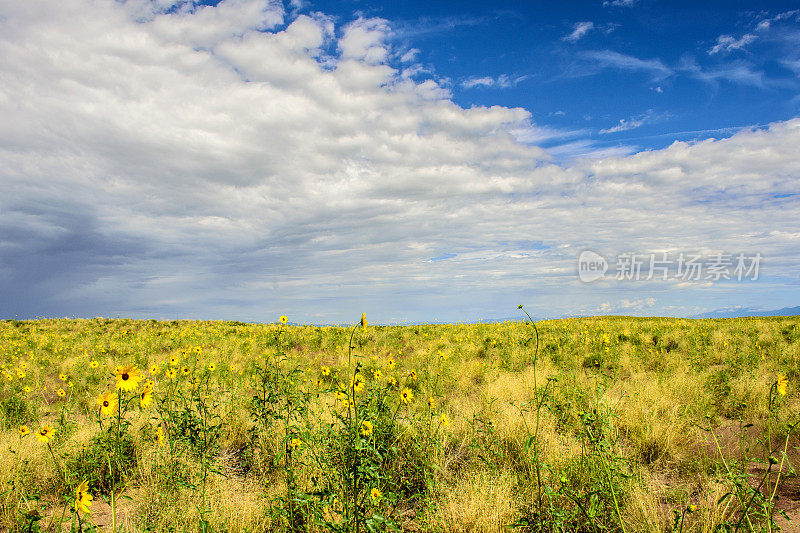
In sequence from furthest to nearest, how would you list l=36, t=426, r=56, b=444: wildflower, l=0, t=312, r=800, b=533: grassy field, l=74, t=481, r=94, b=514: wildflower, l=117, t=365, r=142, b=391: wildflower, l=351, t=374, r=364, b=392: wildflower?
l=36, t=426, r=56, b=444: wildflower
l=0, t=312, r=800, b=533: grassy field
l=117, t=365, r=142, b=391: wildflower
l=351, t=374, r=364, b=392: wildflower
l=74, t=481, r=94, b=514: wildflower

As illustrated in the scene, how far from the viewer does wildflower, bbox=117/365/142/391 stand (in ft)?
8.70

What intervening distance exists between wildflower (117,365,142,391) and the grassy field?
0.02 metres

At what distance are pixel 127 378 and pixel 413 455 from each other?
2.85m

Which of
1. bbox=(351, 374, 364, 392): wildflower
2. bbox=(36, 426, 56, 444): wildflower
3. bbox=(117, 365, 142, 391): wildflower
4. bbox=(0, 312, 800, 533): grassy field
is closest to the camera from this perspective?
bbox=(351, 374, 364, 392): wildflower

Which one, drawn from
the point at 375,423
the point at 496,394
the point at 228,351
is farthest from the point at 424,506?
the point at 228,351

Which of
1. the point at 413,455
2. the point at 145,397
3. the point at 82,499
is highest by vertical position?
the point at 145,397

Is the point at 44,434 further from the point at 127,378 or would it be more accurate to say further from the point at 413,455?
the point at 413,455

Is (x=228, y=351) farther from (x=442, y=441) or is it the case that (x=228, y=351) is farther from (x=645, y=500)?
(x=645, y=500)

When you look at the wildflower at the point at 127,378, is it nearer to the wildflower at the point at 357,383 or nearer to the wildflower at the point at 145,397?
the wildflower at the point at 145,397

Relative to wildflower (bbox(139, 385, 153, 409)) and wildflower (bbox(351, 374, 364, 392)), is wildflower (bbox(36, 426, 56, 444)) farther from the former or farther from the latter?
wildflower (bbox(351, 374, 364, 392))

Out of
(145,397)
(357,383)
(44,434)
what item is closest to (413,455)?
(357,383)

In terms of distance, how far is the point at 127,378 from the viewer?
2773mm

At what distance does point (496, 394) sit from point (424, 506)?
3.45 meters

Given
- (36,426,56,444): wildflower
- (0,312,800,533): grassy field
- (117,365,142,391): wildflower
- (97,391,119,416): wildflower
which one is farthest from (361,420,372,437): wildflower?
(36,426,56,444): wildflower
